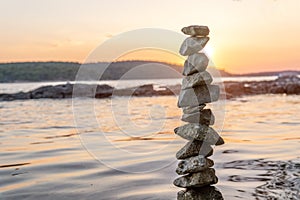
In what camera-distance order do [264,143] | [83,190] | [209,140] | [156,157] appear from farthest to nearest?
[264,143], [156,157], [83,190], [209,140]

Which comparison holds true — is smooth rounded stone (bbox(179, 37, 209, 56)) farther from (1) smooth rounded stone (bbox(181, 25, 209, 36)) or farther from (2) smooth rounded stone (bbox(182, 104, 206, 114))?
(2) smooth rounded stone (bbox(182, 104, 206, 114))

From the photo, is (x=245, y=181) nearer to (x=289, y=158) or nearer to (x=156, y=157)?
(x=289, y=158)

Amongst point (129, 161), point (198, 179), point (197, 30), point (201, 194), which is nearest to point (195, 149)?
point (198, 179)

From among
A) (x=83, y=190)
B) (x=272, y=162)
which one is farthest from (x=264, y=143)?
(x=83, y=190)

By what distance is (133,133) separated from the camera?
79.8ft

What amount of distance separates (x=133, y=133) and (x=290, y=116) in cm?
1402

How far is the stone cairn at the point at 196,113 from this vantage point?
975cm

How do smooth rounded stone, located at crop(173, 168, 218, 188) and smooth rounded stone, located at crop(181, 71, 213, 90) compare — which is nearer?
smooth rounded stone, located at crop(181, 71, 213, 90)

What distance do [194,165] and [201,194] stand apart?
76 centimetres

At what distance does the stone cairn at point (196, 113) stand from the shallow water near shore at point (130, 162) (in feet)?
3.23

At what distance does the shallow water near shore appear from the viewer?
11.2 metres

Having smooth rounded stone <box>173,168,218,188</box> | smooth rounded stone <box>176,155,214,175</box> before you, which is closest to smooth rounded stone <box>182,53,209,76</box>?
smooth rounded stone <box>176,155,214,175</box>

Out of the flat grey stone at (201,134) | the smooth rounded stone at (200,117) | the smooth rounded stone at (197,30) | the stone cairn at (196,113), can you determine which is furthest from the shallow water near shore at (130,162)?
the smooth rounded stone at (197,30)

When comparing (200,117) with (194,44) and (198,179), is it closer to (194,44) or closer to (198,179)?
(198,179)
